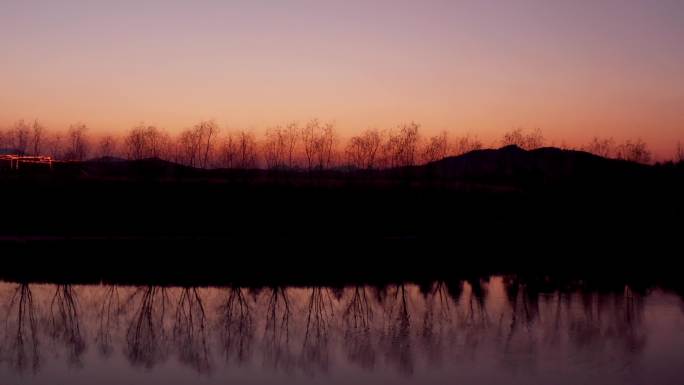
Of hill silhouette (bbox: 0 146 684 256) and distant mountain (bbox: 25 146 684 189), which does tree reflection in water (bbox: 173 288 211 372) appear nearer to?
hill silhouette (bbox: 0 146 684 256)

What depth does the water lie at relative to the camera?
8414mm

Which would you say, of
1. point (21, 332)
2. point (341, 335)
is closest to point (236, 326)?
point (341, 335)

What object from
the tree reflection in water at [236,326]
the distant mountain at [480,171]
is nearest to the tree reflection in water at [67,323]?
the tree reflection in water at [236,326]

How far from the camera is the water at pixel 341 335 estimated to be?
841 cm

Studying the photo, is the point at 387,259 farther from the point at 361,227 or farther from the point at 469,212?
the point at 469,212

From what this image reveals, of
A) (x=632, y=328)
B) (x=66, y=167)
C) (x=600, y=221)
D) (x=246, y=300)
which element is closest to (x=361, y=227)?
(x=600, y=221)

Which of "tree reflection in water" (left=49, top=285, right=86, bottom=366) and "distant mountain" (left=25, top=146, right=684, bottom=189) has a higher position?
"distant mountain" (left=25, top=146, right=684, bottom=189)

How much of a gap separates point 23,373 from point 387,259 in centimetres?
1142

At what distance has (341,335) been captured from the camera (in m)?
10.4

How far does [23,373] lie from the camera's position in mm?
8250

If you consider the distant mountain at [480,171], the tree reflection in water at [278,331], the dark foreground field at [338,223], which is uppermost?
the distant mountain at [480,171]

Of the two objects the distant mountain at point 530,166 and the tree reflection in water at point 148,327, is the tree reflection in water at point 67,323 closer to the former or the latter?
the tree reflection in water at point 148,327

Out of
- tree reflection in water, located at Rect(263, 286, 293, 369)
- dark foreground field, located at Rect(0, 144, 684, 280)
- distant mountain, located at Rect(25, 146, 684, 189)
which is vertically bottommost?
tree reflection in water, located at Rect(263, 286, 293, 369)

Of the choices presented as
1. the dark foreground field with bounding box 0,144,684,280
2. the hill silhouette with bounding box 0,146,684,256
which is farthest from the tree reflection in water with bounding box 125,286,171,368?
the hill silhouette with bounding box 0,146,684,256
